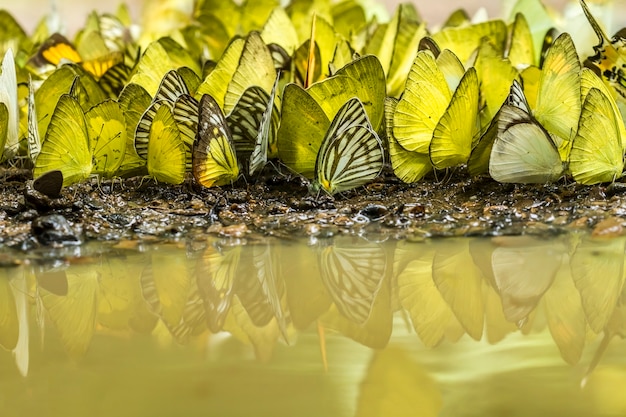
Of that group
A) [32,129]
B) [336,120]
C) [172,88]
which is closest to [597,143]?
[336,120]

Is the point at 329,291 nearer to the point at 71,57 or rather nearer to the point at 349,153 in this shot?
the point at 349,153

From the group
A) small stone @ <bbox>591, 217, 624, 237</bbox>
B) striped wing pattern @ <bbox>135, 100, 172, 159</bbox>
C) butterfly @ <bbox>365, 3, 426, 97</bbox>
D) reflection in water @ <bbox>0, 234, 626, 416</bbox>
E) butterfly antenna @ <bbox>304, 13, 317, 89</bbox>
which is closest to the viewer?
reflection in water @ <bbox>0, 234, 626, 416</bbox>

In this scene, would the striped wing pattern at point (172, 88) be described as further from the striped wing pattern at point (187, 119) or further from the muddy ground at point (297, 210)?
the muddy ground at point (297, 210)

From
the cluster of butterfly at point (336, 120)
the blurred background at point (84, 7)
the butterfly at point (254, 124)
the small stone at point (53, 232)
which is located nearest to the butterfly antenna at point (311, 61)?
→ the cluster of butterfly at point (336, 120)

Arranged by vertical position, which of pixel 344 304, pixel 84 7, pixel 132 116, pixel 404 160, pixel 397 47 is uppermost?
pixel 84 7

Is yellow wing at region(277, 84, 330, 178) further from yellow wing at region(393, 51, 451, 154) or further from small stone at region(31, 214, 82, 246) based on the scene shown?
small stone at region(31, 214, 82, 246)

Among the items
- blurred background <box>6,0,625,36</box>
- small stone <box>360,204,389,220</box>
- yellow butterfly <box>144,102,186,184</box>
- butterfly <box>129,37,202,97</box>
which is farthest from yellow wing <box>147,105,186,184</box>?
blurred background <box>6,0,625,36</box>

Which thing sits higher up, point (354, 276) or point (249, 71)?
point (249, 71)

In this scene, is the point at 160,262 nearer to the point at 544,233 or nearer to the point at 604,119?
the point at 544,233
